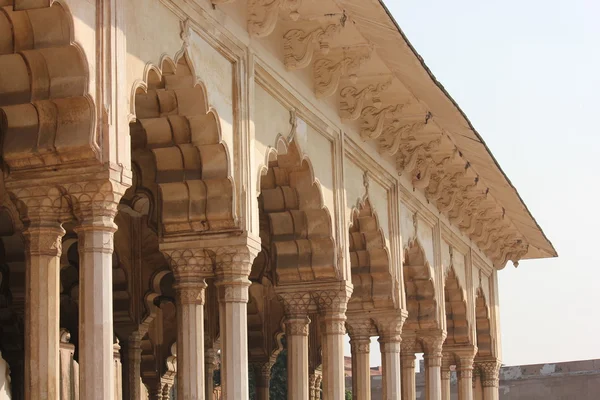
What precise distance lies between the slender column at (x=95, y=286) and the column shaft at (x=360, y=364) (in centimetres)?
838

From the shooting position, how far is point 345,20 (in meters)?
12.6

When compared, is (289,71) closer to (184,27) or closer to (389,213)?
(184,27)

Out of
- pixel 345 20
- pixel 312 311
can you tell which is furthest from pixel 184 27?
pixel 312 311

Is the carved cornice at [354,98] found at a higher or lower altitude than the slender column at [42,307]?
higher

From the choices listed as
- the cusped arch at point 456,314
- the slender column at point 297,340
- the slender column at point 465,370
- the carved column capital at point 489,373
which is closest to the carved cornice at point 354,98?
the slender column at point 297,340

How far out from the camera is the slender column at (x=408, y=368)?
18797 millimetres

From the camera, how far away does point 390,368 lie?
55.4 feet

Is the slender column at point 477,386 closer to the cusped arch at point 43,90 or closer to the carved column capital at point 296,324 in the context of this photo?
the carved column capital at point 296,324

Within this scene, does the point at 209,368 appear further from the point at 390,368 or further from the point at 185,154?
the point at 185,154

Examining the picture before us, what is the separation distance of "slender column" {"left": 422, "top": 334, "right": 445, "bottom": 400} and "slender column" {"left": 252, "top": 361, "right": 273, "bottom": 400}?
9.15 feet

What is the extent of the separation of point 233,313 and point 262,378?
10043mm

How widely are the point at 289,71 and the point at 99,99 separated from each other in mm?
4478

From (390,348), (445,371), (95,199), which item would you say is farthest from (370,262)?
(95,199)

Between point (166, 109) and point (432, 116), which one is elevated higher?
point (432, 116)
